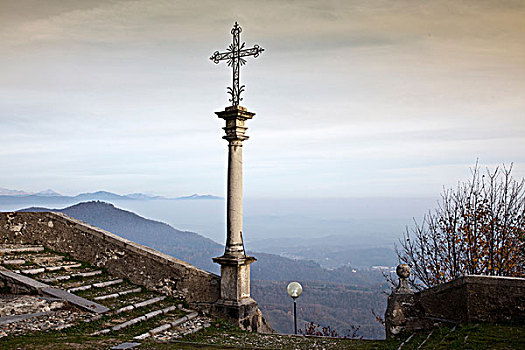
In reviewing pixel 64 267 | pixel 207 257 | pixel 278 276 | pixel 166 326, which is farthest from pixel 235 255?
pixel 207 257

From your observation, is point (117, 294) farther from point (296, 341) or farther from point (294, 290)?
point (294, 290)

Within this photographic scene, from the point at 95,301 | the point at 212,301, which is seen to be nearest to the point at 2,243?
the point at 95,301

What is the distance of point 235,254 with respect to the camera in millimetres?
8242

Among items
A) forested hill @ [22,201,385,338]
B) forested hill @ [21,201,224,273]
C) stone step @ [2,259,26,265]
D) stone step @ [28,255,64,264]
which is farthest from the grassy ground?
forested hill @ [21,201,224,273]

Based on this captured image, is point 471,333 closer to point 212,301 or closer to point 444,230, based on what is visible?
point 212,301

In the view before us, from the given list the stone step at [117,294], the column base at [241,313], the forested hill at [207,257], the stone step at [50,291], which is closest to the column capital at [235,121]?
the column base at [241,313]

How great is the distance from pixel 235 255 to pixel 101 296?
2.47m

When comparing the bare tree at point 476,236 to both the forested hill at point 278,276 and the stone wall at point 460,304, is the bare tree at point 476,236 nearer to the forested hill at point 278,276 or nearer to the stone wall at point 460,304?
the stone wall at point 460,304

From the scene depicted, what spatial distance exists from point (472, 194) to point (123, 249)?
8.42 meters

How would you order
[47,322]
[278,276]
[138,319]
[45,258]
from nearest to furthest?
[47,322] < [138,319] < [45,258] < [278,276]

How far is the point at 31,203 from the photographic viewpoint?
723 inches

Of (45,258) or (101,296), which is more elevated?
(45,258)

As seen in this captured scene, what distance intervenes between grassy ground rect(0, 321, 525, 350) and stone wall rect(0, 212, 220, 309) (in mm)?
1212

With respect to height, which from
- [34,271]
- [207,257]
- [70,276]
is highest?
[34,271]
